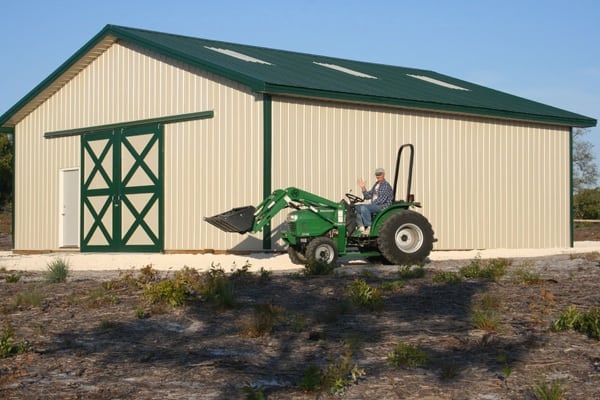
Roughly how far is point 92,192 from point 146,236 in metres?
2.60

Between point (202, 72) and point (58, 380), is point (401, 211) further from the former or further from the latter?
point (58, 380)

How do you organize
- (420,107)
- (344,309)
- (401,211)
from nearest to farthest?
(344,309)
(401,211)
(420,107)

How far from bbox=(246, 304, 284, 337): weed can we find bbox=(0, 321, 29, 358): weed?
1973 millimetres

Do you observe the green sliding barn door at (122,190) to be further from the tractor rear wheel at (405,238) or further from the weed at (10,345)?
the weed at (10,345)

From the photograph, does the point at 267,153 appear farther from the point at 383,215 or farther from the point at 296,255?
the point at 383,215

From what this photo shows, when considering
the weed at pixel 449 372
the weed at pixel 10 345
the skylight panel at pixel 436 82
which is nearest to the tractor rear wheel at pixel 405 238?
the weed at pixel 10 345

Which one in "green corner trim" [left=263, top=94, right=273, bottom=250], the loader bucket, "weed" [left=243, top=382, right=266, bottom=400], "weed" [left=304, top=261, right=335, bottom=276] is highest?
"green corner trim" [left=263, top=94, right=273, bottom=250]

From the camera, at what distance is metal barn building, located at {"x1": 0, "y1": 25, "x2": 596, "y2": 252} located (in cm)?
1950

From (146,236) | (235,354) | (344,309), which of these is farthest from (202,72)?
(235,354)

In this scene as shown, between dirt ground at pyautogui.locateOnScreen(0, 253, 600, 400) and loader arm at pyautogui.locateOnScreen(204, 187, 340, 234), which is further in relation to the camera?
loader arm at pyautogui.locateOnScreen(204, 187, 340, 234)

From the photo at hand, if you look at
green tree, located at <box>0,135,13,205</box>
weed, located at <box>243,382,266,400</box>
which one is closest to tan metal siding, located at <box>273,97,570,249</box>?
weed, located at <box>243,382,266,400</box>

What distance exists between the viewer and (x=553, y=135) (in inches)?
983

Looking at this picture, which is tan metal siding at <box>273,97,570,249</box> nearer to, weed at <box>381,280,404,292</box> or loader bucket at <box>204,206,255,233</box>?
loader bucket at <box>204,206,255,233</box>

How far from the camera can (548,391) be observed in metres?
6.10
